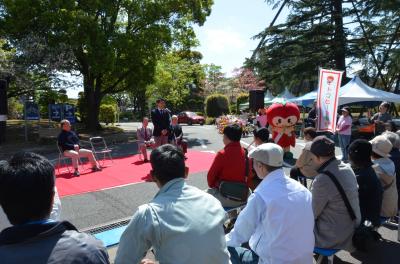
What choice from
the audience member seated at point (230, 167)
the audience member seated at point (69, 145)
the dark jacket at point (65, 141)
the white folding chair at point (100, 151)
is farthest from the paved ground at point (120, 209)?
the white folding chair at point (100, 151)

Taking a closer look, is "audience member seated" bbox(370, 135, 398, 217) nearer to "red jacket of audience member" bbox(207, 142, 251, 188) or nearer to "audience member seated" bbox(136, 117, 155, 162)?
"red jacket of audience member" bbox(207, 142, 251, 188)

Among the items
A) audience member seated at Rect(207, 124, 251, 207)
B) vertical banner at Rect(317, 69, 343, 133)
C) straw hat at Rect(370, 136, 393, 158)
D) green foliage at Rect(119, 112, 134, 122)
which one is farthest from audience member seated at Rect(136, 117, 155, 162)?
green foliage at Rect(119, 112, 134, 122)

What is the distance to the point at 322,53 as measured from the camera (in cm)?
2617

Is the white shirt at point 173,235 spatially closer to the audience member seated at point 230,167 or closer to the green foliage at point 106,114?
the audience member seated at point 230,167

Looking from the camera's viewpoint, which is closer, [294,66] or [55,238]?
[55,238]

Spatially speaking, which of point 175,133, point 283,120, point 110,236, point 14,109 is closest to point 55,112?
point 175,133

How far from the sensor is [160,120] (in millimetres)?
10820

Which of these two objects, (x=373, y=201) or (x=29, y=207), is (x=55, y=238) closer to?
(x=29, y=207)

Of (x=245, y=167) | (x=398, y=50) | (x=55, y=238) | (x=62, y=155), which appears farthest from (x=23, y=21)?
(x=398, y=50)

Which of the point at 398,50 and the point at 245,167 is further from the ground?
the point at 398,50

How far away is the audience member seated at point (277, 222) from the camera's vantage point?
2785 mm

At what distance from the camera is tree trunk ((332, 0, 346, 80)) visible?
83.8ft

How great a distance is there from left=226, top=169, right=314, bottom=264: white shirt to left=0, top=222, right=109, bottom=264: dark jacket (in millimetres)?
1541

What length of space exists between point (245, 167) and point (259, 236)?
6.39 feet
